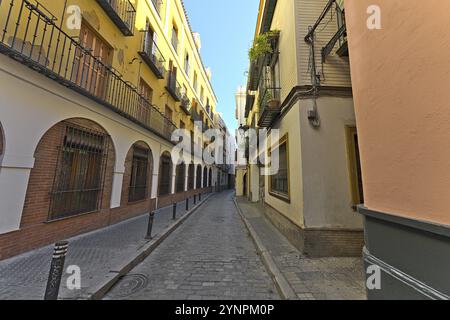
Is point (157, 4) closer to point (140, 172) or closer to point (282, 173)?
point (140, 172)

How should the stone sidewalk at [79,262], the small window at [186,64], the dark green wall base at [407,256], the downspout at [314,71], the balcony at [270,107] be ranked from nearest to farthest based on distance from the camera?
1. the dark green wall base at [407,256]
2. the stone sidewalk at [79,262]
3. the downspout at [314,71]
4. the balcony at [270,107]
5. the small window at [186,64]

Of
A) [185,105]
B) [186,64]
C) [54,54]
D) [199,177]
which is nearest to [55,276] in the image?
[54,54]

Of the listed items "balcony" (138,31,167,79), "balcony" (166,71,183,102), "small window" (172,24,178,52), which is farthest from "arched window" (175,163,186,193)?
"small window" (172,24,178,52)

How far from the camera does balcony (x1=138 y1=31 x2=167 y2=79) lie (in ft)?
29.0

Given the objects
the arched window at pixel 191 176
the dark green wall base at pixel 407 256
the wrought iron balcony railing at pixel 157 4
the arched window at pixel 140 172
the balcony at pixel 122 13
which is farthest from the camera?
the arched window at pixel 191 176

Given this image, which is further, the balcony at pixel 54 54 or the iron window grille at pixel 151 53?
the iron window grille at pixel 151 53

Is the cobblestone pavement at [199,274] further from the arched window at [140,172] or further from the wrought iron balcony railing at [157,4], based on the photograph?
the wrought iron balcony railing at [157,4]

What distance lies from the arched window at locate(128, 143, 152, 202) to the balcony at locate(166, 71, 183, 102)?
4.38m

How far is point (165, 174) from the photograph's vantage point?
12.1m

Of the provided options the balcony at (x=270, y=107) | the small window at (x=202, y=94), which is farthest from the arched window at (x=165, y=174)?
the small window at (x=202, y=94)

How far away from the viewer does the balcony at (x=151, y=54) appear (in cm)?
883

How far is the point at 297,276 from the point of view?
11.6ft
